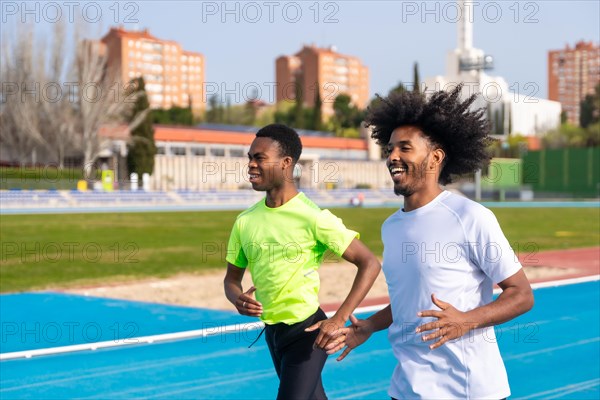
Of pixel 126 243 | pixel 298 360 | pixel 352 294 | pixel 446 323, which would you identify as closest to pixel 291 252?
pixel 352 294

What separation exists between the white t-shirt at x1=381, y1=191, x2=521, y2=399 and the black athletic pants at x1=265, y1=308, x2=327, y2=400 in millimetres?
1008

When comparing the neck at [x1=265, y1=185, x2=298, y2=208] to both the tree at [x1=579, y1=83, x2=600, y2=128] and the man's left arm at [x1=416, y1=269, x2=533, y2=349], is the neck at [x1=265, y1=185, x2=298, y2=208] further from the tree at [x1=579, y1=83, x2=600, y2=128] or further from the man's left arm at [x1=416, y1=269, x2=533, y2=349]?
the tree at [x1=579, y1=83, x2=600, y2=128]

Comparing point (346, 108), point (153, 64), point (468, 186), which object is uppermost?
point (153, 64)

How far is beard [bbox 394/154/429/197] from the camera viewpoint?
10.4 ft

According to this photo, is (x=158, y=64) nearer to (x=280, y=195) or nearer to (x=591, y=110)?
(x=591, y=110)

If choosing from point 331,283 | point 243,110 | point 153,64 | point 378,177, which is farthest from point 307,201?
point 153,64

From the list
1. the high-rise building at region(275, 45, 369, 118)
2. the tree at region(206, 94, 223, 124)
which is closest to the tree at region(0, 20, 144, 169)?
the tree at region(206, 94, 223, 124)

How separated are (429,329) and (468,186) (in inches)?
2791

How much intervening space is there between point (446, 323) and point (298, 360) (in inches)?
55.0

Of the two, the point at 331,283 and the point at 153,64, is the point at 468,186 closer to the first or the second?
the point at 331,283

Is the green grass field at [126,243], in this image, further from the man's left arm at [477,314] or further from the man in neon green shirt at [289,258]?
the man's left arm at [477,314]

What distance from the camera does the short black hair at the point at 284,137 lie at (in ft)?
13.9

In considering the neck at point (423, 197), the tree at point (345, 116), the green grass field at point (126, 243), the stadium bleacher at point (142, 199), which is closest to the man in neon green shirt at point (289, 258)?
the neck at point (423, 197)

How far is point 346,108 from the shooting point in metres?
117
